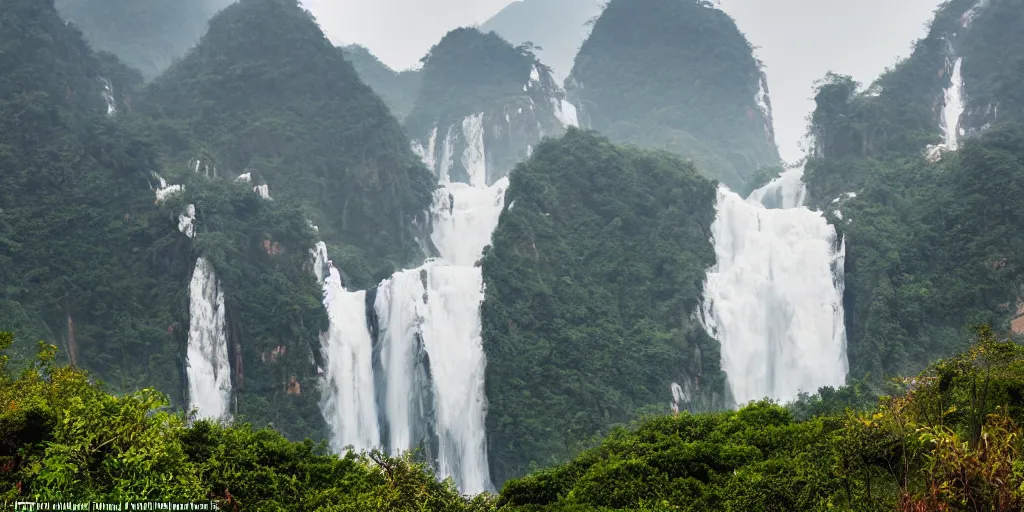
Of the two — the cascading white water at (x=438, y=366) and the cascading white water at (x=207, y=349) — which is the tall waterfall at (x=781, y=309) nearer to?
the cascading white water at (x=438, y=366)

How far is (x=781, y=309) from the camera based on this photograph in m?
37.6

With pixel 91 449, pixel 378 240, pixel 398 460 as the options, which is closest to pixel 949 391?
pixel 398 460

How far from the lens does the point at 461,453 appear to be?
109 feet

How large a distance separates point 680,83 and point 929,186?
142ft

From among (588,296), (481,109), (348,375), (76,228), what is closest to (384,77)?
(481,109)

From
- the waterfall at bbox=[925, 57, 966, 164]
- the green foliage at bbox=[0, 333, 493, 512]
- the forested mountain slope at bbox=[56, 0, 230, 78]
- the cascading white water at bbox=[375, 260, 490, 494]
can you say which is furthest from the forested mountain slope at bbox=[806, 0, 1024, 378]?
the forested mountain slope at bbox=[56, 0, 230, 78]

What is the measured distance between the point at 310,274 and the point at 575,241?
1324cm

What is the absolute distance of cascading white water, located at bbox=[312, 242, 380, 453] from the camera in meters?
34.0

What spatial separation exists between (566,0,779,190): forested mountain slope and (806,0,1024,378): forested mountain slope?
85.5 ft

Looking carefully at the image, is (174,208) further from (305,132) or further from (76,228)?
(305,132)

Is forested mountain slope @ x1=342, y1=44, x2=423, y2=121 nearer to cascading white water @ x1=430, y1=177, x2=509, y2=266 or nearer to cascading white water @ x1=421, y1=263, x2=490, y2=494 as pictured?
cascading white water @ x1=430, y1=177, x2=509, y2=266

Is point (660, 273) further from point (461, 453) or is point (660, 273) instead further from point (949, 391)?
point (949, 391)

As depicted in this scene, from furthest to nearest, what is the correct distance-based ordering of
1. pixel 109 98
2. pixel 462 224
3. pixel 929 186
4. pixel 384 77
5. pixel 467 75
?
pixel 384 77
pixel 467 75
pixel 462 224
pixel 109 98
pixel 929 186

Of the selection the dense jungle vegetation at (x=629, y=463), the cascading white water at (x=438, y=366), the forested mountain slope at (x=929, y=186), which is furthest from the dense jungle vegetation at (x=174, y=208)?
the forested mountain slope at (x=929, y=186)
